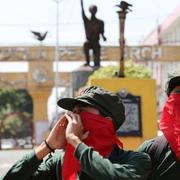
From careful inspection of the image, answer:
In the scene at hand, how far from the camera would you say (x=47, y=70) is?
Answer: 105 ft

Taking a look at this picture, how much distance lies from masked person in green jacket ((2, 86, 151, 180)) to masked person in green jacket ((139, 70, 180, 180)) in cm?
17

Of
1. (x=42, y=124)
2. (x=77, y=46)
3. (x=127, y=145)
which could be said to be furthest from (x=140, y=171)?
(x=42, y=124)

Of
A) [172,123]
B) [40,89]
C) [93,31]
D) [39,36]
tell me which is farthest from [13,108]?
[172,123]

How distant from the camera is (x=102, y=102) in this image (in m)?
2.31

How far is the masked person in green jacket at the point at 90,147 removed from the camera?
2.18 metres

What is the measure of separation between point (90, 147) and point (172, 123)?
0.41m

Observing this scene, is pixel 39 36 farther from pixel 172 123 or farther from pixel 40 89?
pixel 172 123

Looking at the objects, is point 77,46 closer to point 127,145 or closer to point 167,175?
point 127,145

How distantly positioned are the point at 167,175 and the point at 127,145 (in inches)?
319

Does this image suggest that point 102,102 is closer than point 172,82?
Yes

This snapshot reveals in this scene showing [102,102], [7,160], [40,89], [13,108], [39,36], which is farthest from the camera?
[13,108]

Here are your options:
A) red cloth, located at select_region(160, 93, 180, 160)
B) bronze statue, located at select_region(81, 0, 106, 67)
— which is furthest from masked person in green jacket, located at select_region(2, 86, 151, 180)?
bronze statue, located at select_region(81, 0, 106, 67)

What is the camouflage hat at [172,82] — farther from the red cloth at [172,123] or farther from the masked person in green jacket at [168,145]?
the red cloth at [172,123]

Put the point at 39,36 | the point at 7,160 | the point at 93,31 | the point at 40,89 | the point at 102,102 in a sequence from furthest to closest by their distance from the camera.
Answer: the point at 40,89
the point at 39,36
the point at 7,160
the point at 93,31
the point at 102,102
